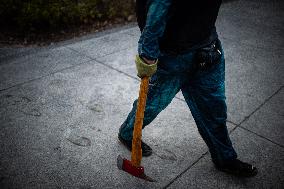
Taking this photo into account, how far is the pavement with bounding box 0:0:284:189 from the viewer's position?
8.19 ft

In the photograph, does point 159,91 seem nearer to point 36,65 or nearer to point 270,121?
point 270,121

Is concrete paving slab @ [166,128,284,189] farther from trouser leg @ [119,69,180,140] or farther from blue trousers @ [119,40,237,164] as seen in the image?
trouser leg @ [119,69,180,140]

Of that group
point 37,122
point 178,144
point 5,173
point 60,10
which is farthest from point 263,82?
point 60,10

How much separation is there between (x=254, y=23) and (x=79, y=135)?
4.69 metres

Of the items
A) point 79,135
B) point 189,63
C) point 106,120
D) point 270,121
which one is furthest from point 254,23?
point 79,135

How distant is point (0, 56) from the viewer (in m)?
4.43

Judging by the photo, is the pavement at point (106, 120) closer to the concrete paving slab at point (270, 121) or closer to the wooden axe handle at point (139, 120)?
A: the concrete paving slab at point (270, 121)

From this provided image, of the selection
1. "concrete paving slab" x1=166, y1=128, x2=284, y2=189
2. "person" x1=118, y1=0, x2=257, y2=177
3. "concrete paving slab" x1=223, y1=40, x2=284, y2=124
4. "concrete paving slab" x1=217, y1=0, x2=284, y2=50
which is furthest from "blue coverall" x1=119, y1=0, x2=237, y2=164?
"concrete paving slab" x1=217, y1=0, x2=284, y2=50

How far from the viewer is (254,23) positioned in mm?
5996

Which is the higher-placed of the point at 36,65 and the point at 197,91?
the point at 197,91

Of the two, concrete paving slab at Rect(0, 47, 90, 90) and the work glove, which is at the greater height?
the work glove

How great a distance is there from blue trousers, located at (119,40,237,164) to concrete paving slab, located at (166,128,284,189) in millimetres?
199

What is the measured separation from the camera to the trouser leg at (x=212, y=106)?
2180 millimetres

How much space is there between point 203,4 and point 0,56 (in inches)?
143
